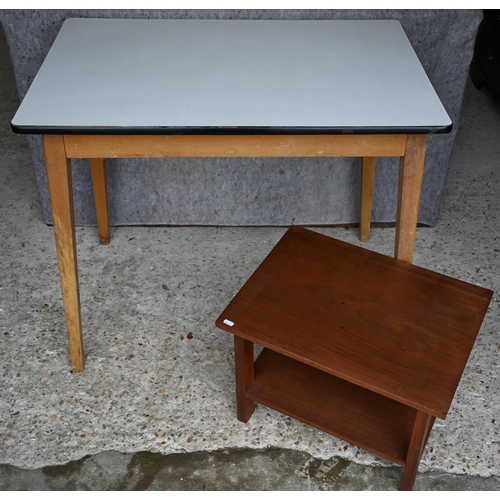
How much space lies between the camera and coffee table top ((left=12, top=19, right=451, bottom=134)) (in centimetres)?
153

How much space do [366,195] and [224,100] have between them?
87 centimetres

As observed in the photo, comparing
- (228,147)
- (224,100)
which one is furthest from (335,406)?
(224,100)

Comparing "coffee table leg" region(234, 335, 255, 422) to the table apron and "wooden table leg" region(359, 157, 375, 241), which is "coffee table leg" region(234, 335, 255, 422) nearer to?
the table apron

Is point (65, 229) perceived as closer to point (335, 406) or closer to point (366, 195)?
point (335, 406)

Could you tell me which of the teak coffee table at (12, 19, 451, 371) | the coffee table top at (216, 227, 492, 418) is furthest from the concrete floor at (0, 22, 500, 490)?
the coffee table top at (216, 227, 492, 418)

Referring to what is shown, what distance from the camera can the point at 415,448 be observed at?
155 centimetres

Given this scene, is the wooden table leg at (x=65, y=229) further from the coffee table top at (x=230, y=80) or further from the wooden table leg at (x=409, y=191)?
the wooden table leg at (x=409, y=191)

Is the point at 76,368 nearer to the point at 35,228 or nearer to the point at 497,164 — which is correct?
the point at 35,228

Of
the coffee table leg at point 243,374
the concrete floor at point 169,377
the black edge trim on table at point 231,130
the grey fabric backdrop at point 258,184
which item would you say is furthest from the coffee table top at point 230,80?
the concrete floor at point 169,377

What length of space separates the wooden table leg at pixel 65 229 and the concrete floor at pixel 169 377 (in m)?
0.13

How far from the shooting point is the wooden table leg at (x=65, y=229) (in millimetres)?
1590

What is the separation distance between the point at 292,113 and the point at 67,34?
765mm

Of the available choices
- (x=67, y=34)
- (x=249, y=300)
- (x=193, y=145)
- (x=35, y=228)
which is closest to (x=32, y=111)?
(x=193, y=145)

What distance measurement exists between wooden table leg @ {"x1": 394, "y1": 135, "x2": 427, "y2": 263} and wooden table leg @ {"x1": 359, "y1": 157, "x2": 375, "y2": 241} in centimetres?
56
